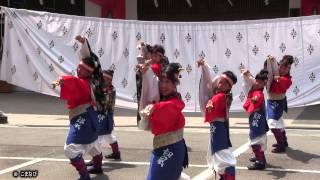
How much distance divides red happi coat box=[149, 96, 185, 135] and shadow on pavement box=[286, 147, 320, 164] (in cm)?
387

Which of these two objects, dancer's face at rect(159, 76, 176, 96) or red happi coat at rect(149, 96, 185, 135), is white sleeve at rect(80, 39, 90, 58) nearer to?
dancer's face at rect(159, 76, 176, 96)

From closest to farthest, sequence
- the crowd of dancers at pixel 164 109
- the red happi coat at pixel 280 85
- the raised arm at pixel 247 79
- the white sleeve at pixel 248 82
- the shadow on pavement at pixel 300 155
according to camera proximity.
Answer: the crowd of dancers at pixel 164 109
the raised arm at pixel 247 79
the white sleeve at pixel 248 82
the shadow on pavement at pixel 300 155
the red happi coat at pixel 280 85

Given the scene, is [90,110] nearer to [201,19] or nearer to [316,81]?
[316,81]

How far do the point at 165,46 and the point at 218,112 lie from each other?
621 centimetres

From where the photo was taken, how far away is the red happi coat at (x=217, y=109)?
599 cm

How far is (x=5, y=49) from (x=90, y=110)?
21.1ft

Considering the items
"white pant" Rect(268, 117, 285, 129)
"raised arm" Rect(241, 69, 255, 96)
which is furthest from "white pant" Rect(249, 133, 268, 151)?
"white pant" Rect(268, 117, 285, 129)

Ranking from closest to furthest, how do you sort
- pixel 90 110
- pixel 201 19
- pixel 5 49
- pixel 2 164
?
1. pixel 90 110
2. pixel 2 164
3. pixel 5 49
4. pixel 201 19

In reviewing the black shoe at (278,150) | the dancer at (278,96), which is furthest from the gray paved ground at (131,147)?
the dancer at (278,96)

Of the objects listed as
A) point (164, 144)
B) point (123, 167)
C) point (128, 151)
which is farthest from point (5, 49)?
point (164, 144)

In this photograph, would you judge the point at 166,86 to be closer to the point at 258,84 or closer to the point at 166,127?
the point at 166,127

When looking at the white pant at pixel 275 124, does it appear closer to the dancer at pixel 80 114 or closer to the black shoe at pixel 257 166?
the black shoe at pixel 257 166

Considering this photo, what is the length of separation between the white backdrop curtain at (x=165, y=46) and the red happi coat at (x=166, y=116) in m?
7.03

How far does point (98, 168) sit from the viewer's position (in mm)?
7410
